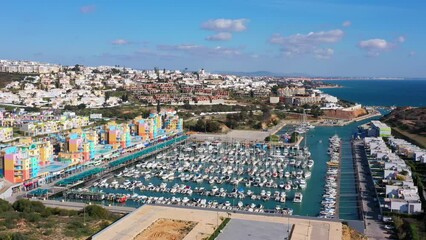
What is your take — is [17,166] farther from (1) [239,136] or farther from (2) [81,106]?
(2) [81,106]

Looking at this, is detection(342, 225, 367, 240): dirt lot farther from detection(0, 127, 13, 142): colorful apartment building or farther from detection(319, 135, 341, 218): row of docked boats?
detection(0, 127, 13, 142): colorful apartment building

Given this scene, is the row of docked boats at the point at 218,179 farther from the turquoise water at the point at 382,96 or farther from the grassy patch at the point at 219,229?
the turquoise water at the point at 382,96

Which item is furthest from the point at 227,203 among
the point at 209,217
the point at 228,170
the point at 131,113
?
the point at 131,113

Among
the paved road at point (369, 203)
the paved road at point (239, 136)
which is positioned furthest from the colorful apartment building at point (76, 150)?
the paved road at point (369, 203)

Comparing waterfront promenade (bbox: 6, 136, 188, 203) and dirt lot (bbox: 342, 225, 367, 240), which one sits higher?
dirt lot (bbox: 342, 225, 367, 240)

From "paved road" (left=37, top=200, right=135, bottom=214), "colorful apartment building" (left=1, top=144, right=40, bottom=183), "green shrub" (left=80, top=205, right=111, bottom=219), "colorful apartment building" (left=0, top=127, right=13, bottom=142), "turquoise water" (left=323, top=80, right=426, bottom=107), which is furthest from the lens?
"turquoise water" (left=323, top=80, right=426, bottom=107)

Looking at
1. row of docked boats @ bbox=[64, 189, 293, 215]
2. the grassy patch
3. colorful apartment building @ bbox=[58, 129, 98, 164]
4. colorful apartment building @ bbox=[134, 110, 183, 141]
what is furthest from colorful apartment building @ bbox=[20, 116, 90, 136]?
the grassy patch

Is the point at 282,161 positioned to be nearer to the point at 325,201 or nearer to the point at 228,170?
the point at 228,170
